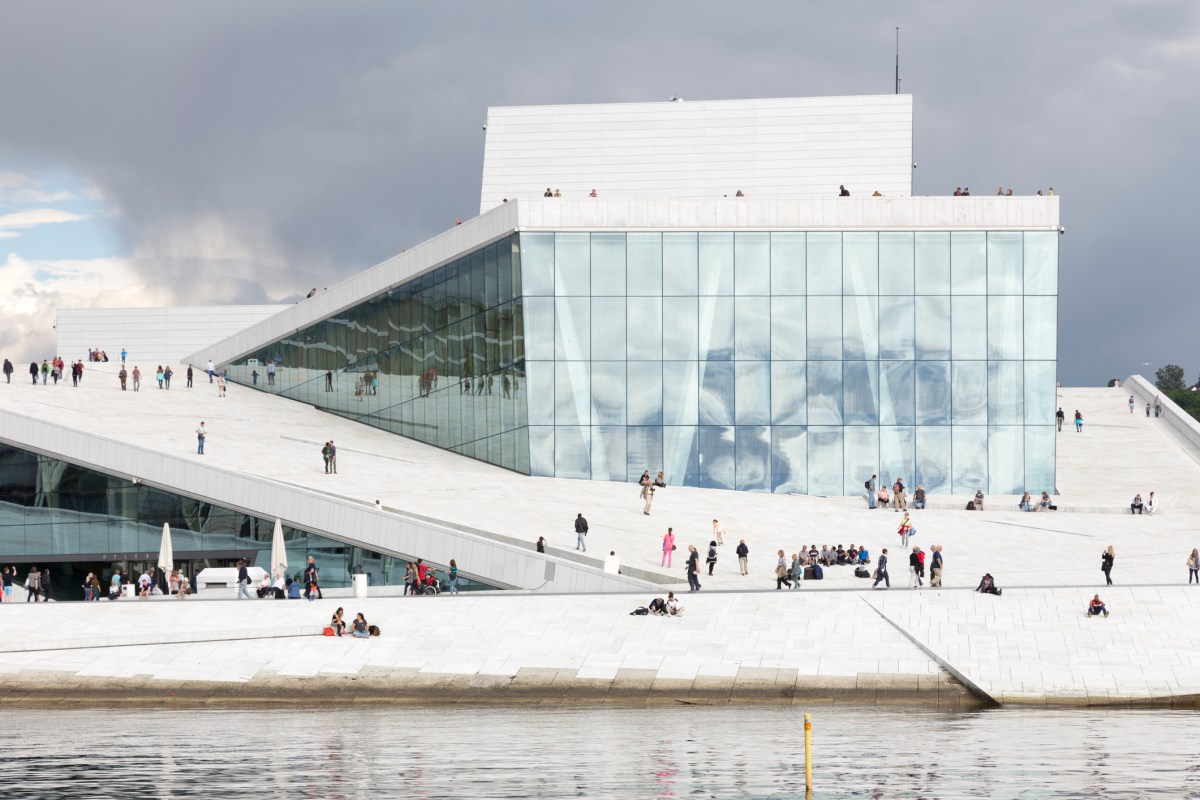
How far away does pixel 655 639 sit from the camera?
31453 millimetres

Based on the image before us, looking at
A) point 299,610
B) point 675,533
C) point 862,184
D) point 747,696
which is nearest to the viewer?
point 747,696

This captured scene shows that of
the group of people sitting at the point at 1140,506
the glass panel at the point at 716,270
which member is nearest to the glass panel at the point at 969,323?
the group of people sitting at the point at 1140,506

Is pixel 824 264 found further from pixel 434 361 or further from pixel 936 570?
pixel 936 570

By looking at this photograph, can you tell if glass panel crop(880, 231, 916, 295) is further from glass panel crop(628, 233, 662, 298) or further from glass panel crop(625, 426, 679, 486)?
glass panel crop(625, 426, 679, 486)

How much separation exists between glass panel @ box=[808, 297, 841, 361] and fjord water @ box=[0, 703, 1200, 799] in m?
25.1

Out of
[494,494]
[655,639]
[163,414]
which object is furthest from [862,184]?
[655,639]

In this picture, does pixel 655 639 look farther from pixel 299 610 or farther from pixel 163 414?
pixel 163 414

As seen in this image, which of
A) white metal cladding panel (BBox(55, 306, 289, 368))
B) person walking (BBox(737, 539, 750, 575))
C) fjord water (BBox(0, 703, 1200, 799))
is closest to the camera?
fjord water (BBox(0, 703, 1200, 799))

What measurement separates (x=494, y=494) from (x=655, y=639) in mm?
15481

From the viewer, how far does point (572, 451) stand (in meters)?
52.4

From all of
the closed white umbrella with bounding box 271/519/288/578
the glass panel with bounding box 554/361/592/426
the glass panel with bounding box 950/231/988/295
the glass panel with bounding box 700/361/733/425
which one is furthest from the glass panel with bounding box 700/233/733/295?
the closed white umbrella with bounding box 271/519/288/578

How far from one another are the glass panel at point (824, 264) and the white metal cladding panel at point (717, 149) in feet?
28.3

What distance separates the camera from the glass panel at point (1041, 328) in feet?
172

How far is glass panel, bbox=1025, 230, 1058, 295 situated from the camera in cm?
5244
